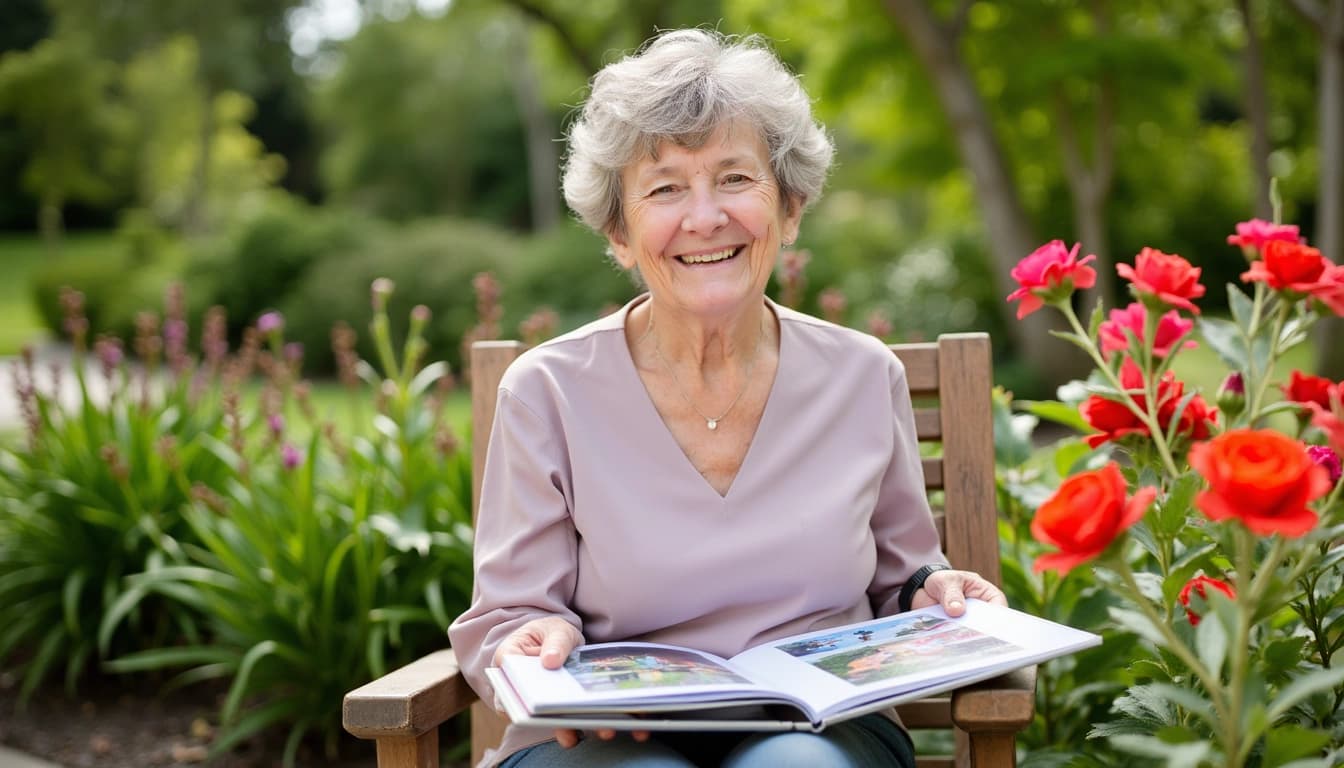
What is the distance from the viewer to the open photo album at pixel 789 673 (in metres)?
1.55

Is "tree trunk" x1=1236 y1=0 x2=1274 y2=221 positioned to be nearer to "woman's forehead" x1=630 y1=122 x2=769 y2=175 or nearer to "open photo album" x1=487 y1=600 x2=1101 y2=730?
"woman's forehead" x1=630 y1=122 x2=769 y2=175

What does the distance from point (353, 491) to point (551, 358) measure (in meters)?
1.22

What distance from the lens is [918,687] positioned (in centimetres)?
160

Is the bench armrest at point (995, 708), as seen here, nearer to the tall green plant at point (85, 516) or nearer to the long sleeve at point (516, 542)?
the long sleeve at point (516, 542)

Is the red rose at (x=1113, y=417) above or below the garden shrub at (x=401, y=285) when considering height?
below

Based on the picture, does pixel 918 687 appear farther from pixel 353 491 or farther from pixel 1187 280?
pixel 353 491

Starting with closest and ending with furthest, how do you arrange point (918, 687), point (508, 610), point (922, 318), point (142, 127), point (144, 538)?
point (918, 687), point (508, 610), point (144, 538), point (922, 318), point (142, 127)

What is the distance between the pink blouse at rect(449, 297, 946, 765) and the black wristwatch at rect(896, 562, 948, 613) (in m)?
0.04

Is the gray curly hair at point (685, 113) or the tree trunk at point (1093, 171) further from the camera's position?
the tree trunk at point (1093, 171)

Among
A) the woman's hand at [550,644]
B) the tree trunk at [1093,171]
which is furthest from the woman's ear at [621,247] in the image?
the tree trunk at [1093,171]

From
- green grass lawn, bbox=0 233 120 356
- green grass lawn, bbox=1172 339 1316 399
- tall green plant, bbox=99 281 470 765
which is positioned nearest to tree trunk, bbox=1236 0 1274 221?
green grass lawn, bbox=1172 339 1316 399

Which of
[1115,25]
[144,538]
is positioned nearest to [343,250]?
[1115,25]

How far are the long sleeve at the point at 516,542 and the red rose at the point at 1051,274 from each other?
819 mm

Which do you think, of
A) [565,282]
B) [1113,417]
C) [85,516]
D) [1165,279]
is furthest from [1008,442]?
[565,282]
